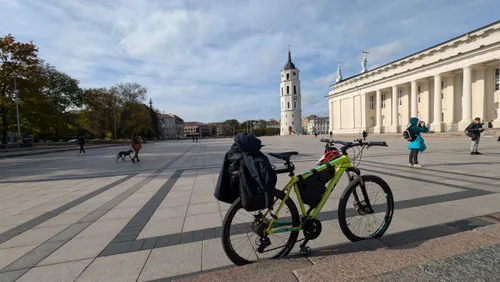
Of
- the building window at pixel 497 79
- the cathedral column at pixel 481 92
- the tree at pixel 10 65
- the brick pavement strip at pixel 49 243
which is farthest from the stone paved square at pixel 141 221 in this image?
the building window at pixel 497 79

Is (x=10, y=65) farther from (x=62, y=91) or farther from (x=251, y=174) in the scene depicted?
(x=251, y=174)

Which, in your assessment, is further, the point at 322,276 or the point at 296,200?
the point at 296,200

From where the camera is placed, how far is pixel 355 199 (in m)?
2.96

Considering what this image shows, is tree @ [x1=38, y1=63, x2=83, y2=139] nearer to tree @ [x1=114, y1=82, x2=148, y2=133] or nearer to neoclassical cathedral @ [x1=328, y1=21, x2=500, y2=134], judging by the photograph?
tree @ [x1=114, y1=82, x2=148, y2=133]

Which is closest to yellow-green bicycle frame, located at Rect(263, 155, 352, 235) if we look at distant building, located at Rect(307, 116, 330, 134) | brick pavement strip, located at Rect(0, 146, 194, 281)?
brick pavement strip, located at Rect(0, 146, 194, 281)

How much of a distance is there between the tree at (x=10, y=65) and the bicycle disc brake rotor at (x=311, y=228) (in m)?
35.3

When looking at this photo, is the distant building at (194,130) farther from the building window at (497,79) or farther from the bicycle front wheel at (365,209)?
the bicycle front wheel at (365,209)

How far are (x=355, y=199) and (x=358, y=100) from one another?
208 ft

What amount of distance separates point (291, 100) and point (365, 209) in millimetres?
94640

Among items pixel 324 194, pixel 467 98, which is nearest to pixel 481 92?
pixel 467 98

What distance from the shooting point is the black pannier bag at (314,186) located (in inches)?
105

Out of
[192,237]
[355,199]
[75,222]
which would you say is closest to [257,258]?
[192,237]

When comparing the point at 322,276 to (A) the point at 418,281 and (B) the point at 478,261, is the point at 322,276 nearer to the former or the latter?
(A) the point at 418,281

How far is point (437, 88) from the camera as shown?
125 feet
